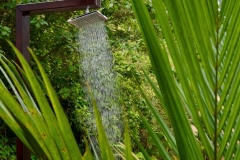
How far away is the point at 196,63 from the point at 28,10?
5.80 ft

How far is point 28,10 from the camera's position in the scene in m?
1.92

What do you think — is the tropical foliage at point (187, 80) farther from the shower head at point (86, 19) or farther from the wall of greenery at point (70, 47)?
the wall of greenery at point (70, 47)

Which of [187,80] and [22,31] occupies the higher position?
[187,80]

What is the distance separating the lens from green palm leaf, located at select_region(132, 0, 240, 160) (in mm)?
198

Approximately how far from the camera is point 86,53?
4148 mm

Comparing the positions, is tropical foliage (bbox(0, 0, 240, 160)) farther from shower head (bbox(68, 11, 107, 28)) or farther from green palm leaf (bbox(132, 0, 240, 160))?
shower head (bbox(68, 11, 107, 28))

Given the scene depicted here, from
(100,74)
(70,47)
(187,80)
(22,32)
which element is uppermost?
(187,80)

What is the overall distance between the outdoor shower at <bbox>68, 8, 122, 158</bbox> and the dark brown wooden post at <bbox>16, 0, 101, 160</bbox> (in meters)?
1.75

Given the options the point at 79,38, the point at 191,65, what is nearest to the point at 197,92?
the point at 191,65

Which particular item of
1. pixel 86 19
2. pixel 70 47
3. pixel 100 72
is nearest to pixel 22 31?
pixel 86 19

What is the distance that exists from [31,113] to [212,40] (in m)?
0.12

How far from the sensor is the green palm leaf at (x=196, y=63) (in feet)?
0.65

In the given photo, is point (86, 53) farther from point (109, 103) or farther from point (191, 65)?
point (191, 65)

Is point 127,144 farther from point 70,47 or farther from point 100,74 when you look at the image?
point 100,74
